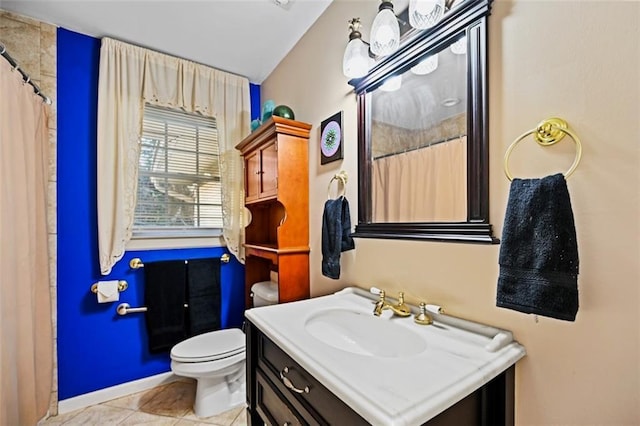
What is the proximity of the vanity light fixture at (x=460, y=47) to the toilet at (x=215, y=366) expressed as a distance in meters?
1.54

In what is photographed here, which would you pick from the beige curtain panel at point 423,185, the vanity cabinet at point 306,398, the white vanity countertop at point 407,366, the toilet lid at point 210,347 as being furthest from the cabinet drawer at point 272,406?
the beige curtain panel at point 423,185

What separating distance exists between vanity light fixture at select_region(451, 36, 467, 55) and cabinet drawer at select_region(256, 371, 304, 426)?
1.28m

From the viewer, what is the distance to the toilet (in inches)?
64.9

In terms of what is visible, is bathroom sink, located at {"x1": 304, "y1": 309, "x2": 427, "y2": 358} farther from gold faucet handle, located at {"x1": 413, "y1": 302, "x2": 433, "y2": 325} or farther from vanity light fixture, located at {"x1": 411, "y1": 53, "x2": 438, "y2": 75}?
vanity light fixture, located at {"x1": 411, "y1": 53, "x2": 438, "y2": 75}

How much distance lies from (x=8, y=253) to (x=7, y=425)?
728mm

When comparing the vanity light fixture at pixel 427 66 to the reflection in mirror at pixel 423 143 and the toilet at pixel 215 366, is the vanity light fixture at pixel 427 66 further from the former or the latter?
the toilet at pixel 215 366

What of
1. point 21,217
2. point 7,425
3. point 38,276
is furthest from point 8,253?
point 7,425

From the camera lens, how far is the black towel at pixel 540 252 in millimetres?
635

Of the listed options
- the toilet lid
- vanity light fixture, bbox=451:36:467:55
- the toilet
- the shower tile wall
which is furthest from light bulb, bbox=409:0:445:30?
the shower tile wall

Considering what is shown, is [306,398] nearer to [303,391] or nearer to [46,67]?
[303,391]

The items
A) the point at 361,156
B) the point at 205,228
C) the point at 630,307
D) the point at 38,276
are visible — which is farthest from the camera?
the point at 205,228

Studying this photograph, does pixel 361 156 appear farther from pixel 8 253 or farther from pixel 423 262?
pixel 8 253

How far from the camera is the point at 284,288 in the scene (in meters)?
1.66

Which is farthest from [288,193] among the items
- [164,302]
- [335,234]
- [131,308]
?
[131,308]
